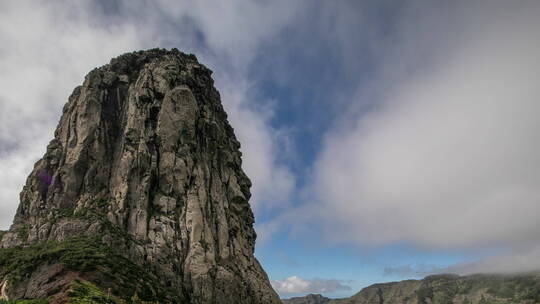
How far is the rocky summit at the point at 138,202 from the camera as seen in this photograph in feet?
206

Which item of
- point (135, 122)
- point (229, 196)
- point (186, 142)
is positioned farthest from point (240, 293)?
point (135, 122)

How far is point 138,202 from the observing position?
8531 centimetres

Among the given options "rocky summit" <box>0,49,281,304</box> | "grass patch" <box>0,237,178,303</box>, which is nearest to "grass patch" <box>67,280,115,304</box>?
"rocky summit" <box>0,49,281,304</box>

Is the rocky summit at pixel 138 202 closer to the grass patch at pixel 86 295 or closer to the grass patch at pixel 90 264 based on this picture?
the grass patch at pixel 90 264

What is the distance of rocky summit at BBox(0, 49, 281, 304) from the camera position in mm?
62719

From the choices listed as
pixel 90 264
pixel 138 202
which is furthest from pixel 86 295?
pixel 138 202

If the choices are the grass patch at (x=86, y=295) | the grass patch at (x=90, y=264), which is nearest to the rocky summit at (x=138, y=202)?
the grass patch at (x=90, y=264)

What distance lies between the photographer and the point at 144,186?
86.8m

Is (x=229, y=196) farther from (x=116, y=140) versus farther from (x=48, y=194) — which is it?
(x=48, y=194)

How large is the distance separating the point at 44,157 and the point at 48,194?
453 inches

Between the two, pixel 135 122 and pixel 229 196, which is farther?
pixel 229 196

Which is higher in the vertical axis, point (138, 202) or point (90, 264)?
point (138, 202)

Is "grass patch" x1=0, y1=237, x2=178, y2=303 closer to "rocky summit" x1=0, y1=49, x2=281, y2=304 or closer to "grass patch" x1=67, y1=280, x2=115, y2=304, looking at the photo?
"rocky summit" x1=0, y1=49, x2=281, y2=304

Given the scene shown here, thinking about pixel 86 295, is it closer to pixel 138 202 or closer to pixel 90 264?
pixel 90 264
